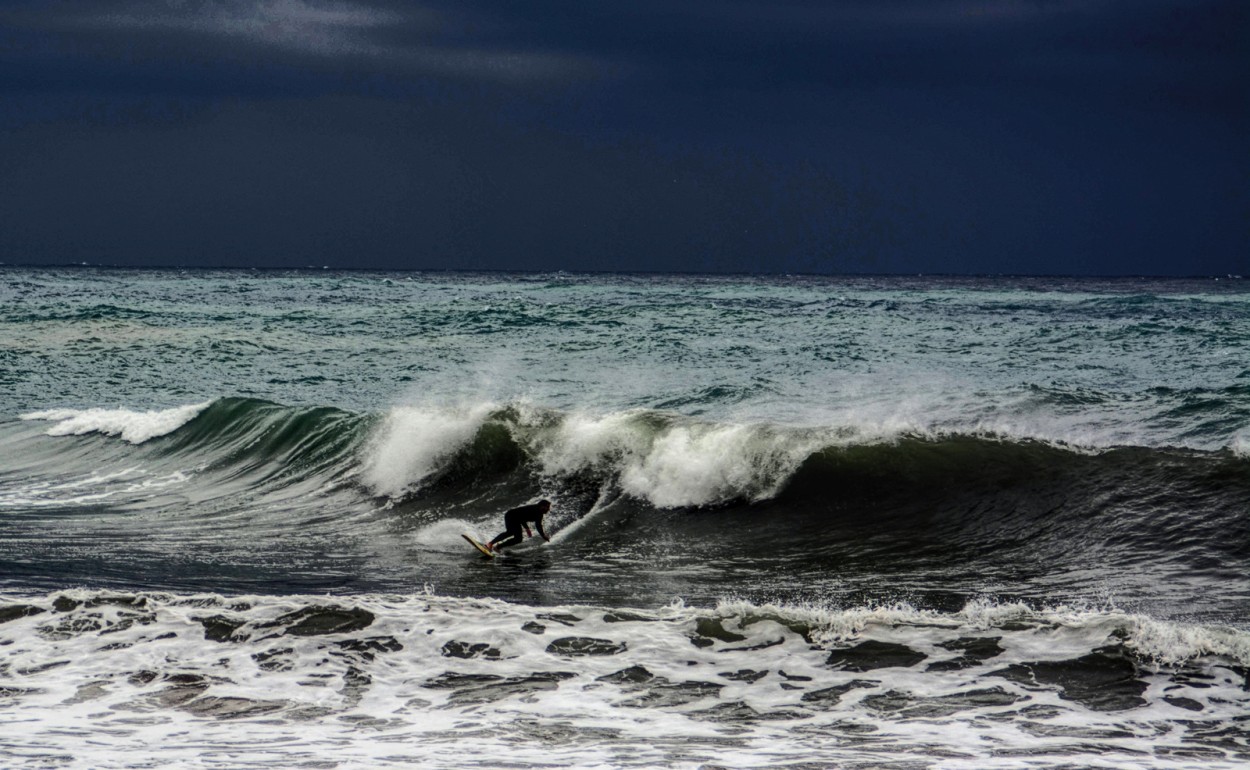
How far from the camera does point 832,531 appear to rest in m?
11.3

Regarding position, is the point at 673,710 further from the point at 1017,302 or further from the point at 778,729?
the point at 1017,302

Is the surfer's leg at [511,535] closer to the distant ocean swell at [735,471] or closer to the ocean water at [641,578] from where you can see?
the ocean water at [641,578]

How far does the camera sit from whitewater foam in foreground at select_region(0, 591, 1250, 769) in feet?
18.8

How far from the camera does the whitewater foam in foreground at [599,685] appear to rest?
5730mm

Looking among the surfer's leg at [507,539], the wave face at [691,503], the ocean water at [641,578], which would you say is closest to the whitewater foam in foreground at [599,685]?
the ocean water at [641,578]

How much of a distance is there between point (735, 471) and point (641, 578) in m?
3.40

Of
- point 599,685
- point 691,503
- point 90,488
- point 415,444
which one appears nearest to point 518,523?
point 691,503

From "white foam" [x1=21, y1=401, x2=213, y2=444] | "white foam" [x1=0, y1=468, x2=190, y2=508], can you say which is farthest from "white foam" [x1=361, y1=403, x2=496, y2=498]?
"white foam" [x1=21, y1=401, x2=213, y2=444]

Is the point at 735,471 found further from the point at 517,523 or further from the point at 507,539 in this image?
the point at 507,539

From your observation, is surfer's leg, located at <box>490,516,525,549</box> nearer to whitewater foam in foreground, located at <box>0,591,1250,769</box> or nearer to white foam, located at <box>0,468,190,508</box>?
whitewater foam in foreground, located at <box>0,591,1250,769</box>

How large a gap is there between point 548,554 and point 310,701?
13.7 ft

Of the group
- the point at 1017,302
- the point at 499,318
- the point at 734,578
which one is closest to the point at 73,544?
the point at 734,578

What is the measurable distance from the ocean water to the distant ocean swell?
0.15 ft

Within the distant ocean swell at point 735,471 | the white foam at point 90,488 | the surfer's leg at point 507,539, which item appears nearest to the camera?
the surfer's leg at point 507,539
